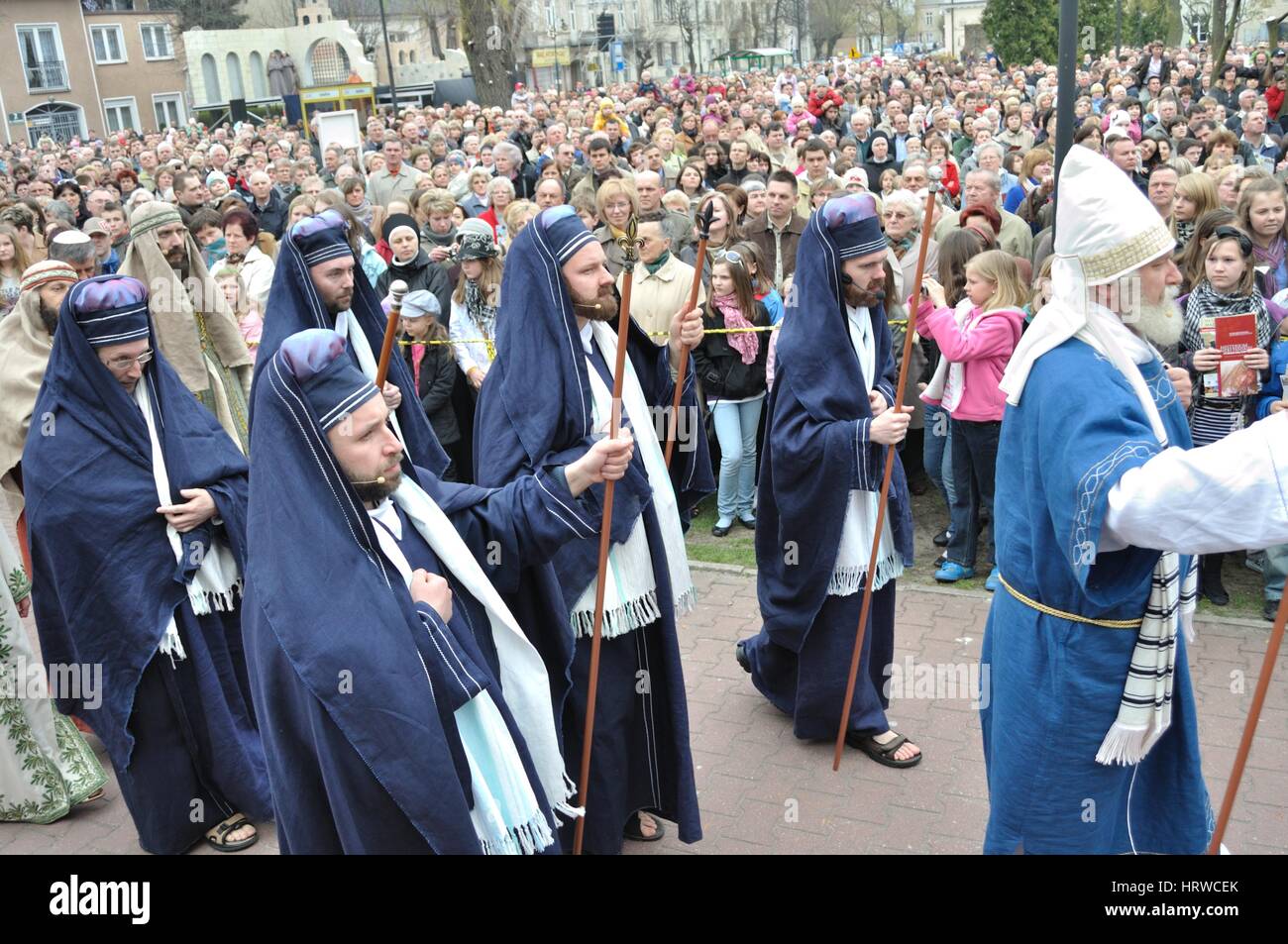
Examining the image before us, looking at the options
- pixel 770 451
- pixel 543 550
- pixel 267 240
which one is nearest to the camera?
pixel 543 550

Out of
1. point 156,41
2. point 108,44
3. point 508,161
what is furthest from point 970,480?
point 156,41

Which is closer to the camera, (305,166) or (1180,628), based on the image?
(1180,628)

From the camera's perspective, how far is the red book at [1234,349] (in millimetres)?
6152

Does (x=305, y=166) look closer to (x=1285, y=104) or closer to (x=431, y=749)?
(x=1285, y=104)

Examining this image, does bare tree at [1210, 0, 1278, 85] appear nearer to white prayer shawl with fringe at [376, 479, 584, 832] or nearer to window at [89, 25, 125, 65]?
white prayer shawl with fringe at [376, 479, 584, 832]

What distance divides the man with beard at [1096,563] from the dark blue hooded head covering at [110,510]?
3.14 m

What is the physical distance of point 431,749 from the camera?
273cm

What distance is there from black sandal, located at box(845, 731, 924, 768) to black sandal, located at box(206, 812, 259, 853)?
8.50 ft

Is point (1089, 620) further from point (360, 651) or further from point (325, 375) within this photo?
point (325, 375)

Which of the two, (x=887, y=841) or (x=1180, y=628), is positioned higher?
(x=1180, y=628)

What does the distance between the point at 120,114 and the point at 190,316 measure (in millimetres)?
55300

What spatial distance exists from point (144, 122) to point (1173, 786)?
60.5 meters

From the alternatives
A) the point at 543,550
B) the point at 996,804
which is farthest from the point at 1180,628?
the point at 543,550

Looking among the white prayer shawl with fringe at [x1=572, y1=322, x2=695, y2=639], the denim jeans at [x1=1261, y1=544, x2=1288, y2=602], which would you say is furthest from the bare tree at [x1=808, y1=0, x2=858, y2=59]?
the white prayer shawl with fringe at [x1=572, y1=322, x2=695, y2=639]
